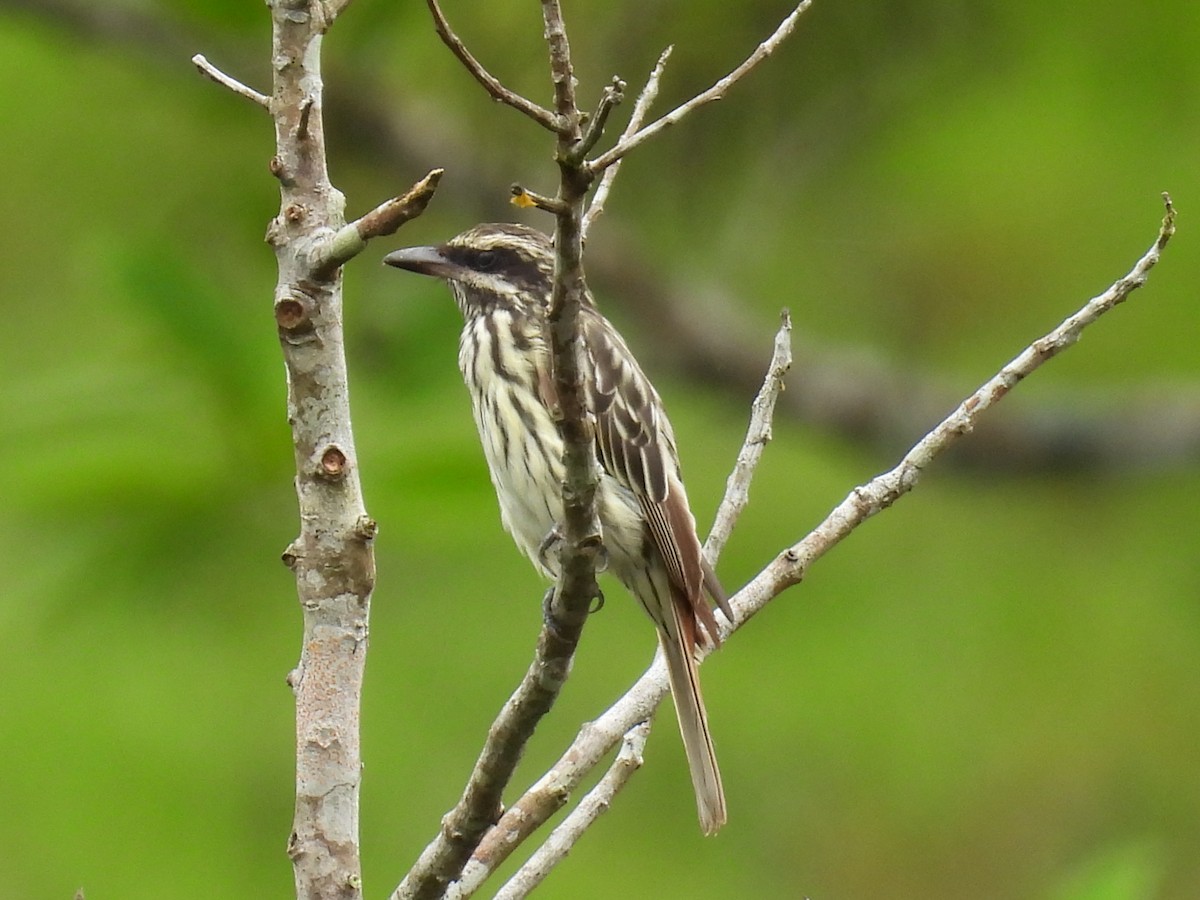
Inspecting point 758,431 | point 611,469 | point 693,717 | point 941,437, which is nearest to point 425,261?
point 611,469

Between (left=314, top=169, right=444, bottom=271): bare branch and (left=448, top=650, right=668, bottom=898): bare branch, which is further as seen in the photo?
(left=448, top=650, right=668, bottom=898): bare branch

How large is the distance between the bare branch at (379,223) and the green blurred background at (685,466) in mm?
1182

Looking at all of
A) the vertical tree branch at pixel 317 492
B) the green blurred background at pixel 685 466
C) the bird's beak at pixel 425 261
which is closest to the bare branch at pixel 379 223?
the vertical tree branch at pixel 317 492

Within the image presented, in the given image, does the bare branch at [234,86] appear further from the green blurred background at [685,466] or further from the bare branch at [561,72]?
the green blurred background at [685,466]

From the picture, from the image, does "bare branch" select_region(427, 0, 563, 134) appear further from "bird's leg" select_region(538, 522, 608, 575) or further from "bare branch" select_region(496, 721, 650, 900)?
"bird's leg" select_region(538, 522, 608, 575)

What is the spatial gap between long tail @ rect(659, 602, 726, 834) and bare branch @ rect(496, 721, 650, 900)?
62 cm

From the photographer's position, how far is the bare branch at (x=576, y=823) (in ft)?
9.73

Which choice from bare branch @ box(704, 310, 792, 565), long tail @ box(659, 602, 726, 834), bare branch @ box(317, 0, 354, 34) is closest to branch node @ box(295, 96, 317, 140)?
bare branch @ box(317, 0, 354, 34)

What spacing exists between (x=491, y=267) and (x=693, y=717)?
125 cm

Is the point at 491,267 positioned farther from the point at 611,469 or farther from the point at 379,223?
the point at 379,223

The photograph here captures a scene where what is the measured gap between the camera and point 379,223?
260cm

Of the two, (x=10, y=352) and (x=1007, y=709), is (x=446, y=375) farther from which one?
(x=1007, y=709)

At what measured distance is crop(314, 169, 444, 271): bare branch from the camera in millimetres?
2510

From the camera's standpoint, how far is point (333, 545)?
9.45ft
